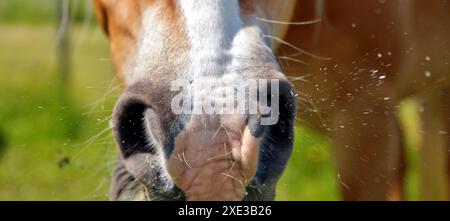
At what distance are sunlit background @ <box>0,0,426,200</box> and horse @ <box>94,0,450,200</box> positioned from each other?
131 millimetres

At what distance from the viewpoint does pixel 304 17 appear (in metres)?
2.70

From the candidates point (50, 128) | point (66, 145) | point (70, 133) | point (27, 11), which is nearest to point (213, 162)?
point (70, 133)

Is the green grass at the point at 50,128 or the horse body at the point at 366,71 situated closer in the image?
the horse body at the point at 366,71

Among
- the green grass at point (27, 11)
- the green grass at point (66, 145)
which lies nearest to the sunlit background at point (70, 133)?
the green grass at point (66, 145)

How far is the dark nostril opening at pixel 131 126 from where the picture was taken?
1980 millimetres

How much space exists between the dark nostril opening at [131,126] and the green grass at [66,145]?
336 millimetres

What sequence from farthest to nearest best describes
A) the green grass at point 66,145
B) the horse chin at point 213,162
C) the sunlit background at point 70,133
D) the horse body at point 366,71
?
the green grass at point 66,145, the sunlit background at point 70,133, the horse body at point 366,71, the horse chin at point 213,162

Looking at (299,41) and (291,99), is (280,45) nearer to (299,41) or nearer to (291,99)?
(299,41)

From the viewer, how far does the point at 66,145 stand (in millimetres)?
4285

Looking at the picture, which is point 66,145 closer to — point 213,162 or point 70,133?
point 70,133

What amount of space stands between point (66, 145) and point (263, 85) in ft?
8.29

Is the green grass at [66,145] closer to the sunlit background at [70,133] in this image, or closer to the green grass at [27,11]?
the sunlit background at [70,133]

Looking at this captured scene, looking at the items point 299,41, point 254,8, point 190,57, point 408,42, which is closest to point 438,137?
point 408,42

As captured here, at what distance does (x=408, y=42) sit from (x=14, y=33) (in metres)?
7.76
